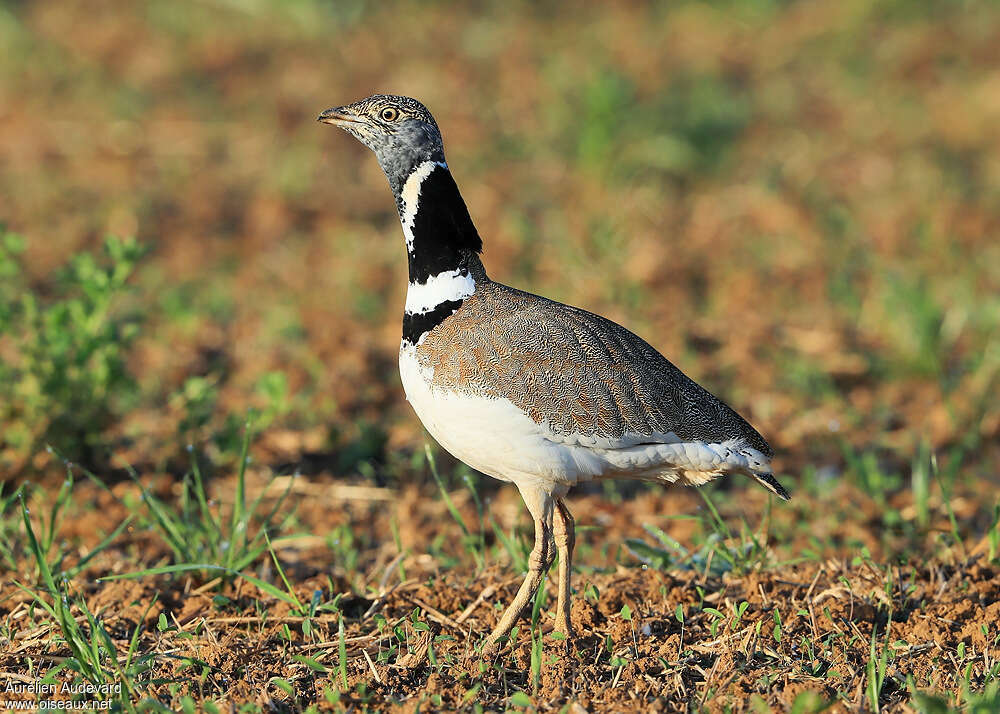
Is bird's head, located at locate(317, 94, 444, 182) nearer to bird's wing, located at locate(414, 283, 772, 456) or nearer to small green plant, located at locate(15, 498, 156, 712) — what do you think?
bird's wing, located at locate(414, 283, 772, 456)

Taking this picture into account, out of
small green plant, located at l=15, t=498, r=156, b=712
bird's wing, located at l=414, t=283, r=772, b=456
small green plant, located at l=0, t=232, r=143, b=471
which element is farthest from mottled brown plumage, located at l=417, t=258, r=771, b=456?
small green plant, located at l=0, t=232, r=143, b=471

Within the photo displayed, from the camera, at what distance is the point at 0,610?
405cm

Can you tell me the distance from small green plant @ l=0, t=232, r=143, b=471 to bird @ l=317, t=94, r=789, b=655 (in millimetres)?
1402

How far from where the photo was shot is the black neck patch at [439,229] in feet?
12.4

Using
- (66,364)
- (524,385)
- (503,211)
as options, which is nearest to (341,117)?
(524,385)

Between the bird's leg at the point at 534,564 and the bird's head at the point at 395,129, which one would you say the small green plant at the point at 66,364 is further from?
the bird's leg at the point at 534,564

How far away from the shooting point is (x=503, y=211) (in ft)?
26.6

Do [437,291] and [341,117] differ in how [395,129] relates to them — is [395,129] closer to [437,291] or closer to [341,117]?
[341,117]

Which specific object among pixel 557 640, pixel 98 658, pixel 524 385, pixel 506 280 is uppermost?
pixel 524 385

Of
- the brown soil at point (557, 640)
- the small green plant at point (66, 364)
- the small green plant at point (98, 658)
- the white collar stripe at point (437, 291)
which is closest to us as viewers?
the small green plant at point (98, 658)

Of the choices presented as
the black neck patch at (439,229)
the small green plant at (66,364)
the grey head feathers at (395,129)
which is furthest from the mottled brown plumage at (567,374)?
the small green plant at (66,364)

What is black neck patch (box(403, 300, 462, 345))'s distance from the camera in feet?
12.4

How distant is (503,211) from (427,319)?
441 centimetres

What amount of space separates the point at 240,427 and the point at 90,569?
988 millimetres
